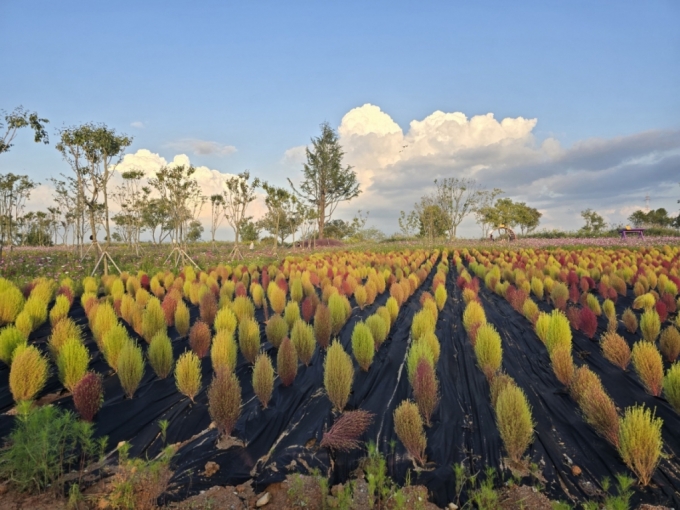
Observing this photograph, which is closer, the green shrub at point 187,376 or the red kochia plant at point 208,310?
the green shrub at point 187,376

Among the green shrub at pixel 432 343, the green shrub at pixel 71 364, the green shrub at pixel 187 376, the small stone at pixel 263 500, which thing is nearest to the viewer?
the small stone at pixel 263 500

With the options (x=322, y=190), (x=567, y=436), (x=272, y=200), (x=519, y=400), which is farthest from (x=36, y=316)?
(x=322, y=190)

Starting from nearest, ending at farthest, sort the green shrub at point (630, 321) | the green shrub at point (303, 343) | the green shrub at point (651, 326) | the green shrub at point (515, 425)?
1. the green shrub at point (515, 425)
2. the green shrub at point (303, 343)
3. the green shrub at point (651, 326)
4. the green shrub at point (630, 321)

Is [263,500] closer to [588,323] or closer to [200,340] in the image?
[200,340]

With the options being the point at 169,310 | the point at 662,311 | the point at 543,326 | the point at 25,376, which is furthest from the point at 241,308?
the point at 662,311

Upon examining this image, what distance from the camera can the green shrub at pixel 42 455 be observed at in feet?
8.02

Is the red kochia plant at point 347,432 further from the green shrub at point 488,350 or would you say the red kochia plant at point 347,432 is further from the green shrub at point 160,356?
the green shrub at point 160,356

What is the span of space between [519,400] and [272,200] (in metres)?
19.7

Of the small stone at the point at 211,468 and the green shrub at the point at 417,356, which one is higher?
the green shrub at the point at 417,356

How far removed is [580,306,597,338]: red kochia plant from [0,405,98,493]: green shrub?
5469 mm

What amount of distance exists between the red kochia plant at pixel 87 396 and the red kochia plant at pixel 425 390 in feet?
8.58

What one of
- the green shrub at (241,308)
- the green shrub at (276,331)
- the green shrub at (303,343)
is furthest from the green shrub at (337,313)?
the green shrub at (241,308)

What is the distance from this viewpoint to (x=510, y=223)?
1725 inches

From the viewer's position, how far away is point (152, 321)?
5121 mm
